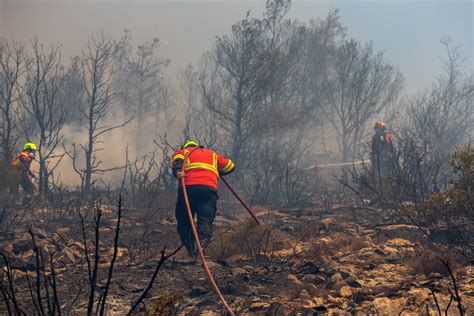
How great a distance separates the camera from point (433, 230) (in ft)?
18.7

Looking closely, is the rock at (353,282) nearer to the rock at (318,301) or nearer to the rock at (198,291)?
the rock at (318,301)

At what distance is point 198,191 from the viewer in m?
6.07

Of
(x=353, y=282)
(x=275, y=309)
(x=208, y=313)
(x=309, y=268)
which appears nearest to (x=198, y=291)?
(x=208, y=313)

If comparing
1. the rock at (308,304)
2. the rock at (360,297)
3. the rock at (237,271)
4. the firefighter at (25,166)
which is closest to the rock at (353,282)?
the rock at (360,297)

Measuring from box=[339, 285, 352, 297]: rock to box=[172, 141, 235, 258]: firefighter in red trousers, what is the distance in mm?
2313

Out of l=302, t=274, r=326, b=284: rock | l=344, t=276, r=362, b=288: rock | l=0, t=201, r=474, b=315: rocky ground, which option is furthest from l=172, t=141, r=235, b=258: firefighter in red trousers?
l=344, t=276, r=362, b=288: rock

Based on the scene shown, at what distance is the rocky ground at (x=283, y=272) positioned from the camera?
360cm

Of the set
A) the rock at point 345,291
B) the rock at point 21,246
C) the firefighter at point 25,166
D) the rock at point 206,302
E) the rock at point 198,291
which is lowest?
the rock at point 206,302

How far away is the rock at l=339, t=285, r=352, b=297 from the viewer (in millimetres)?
3854

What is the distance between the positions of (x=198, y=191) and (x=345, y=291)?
8.93ft

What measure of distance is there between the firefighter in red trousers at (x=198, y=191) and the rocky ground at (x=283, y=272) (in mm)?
256

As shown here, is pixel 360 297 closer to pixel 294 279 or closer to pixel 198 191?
pixel 294 279

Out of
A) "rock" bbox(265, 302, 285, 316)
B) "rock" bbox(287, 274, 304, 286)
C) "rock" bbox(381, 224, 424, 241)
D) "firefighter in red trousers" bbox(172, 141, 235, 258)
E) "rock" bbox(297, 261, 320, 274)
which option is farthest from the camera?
"rock" bbox(381, 224, 424, 241)

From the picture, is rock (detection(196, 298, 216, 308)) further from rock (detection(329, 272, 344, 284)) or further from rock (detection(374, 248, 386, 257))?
rock (detection(374, 248, 386, 257))
